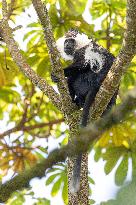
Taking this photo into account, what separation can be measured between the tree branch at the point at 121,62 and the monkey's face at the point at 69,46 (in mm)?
1283

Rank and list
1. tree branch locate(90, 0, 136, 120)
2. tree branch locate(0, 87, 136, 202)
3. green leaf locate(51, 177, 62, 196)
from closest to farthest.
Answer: tree branch locate(0, 87, 136, 202) < tree branch locate(90, 0, 136, 120) < green leaf locate(51, 177, 62, 196)

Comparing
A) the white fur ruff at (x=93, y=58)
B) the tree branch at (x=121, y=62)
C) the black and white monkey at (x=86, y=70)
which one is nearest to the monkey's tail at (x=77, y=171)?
the tree branch at (x=121, y=62)

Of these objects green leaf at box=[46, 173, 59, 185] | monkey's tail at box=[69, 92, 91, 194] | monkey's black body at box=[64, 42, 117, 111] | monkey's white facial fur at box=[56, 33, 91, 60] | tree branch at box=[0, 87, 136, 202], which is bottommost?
tree branch at box=[0, 87, 136, 202]

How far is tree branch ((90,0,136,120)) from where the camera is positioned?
→ 1.29 meters

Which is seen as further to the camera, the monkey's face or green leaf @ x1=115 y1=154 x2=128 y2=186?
the monkey's face

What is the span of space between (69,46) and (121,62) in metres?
1.56

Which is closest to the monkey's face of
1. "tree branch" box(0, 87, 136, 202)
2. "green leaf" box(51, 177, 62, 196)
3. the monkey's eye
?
the monkey's eye

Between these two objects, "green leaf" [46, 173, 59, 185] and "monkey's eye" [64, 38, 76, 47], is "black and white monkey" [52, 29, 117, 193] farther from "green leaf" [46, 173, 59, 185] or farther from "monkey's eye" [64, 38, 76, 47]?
"green leaf" [46, 173, 59, 185]

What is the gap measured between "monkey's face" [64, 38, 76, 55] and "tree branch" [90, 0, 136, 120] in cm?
128

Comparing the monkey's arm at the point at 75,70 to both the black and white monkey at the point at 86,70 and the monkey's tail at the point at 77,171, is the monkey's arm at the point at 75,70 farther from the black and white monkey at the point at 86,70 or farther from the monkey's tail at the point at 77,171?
the monkey's tail at the point at 77,171

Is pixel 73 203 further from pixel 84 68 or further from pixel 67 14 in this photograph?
pixel 67 14

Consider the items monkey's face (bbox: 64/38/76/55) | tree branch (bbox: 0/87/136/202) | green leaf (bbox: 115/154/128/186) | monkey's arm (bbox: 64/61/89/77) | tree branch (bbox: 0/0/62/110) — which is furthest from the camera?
monkey's face (bbox: 64/38/76/55)

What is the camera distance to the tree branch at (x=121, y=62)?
129 cm

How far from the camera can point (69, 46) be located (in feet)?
9.64
